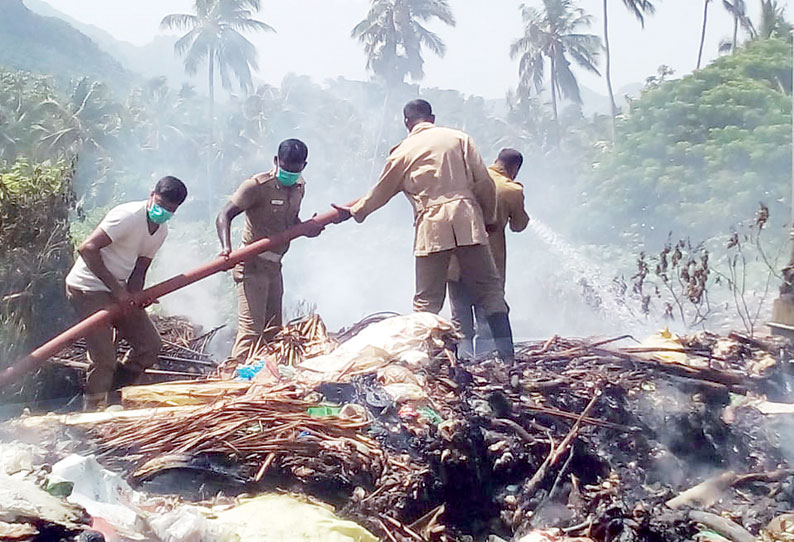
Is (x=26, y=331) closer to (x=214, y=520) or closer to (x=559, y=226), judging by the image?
(x=214, y=520)

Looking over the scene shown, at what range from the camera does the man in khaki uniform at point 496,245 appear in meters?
5.77

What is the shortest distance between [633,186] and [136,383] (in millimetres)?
23201

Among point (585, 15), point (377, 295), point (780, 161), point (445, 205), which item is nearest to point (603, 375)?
point (445, 205)

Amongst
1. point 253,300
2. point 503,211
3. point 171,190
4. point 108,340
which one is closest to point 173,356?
point 253,300

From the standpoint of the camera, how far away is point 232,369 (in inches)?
224

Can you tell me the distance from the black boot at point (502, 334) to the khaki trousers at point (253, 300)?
65.1 inches

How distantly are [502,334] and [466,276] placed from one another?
0.46 meters

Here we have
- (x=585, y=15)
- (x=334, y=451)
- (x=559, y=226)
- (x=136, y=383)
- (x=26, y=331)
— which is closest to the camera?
(x=334, y=451)

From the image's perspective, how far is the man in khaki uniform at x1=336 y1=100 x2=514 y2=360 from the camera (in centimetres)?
540

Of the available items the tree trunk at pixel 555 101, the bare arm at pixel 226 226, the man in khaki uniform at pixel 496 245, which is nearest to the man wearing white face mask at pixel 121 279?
the bare arm at pixel 226 226

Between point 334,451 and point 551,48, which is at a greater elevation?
point 551,48

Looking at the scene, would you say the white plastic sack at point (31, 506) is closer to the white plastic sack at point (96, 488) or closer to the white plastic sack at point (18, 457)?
the white plastic sack at point (96, 488)

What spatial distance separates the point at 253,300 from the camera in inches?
240

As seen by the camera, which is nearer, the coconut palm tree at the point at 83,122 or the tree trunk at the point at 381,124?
the coconut palm tree at the point at 83,122
